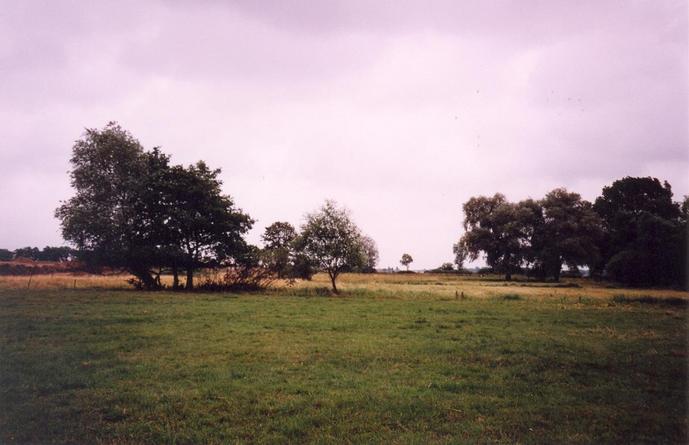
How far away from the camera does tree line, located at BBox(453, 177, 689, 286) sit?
63.2m

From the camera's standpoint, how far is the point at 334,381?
1058 cm

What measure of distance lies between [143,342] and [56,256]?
412ft

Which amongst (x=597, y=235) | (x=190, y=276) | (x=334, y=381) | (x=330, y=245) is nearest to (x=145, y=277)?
(x=190, y=276)

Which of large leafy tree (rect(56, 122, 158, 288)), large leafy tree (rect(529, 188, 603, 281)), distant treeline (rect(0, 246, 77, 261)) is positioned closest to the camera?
large leafy tree (rect(56, 122, 158, 288))

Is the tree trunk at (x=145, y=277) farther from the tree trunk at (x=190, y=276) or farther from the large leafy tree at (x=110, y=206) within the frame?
the tree trunk at (x=190, y=276)

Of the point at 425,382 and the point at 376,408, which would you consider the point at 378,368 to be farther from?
the point at 376,408

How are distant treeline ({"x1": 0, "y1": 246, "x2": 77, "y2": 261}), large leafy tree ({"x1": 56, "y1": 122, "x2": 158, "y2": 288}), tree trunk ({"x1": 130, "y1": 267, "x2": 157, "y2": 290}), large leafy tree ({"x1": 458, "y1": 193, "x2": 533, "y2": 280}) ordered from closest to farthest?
large leafy tree ({"x1": 56, "y1": 122, "x2": 158, "y2": 288})
tree trunk ({"x1": 130, "y1": 267, "x2": 157, "y2": 290})
large leafy tree ({"x1": 458, "y1": 193, "x2": 533, "y2": 280})
distant treeline ({"x1": 0, "y1": 246, "x2": 77, "y2": 261})

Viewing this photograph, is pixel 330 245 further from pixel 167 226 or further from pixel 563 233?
pixel 563 233

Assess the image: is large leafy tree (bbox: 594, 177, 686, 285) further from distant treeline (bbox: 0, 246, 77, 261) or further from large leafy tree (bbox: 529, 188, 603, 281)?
distant treeline (bbox: 0, 246, 77, 261)

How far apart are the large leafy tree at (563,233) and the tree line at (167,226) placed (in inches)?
1839

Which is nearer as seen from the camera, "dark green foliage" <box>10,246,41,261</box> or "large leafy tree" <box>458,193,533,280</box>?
"large leafy tree" <box>458,193,533,280</box>

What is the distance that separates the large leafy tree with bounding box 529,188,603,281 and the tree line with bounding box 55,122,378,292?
4670 cm

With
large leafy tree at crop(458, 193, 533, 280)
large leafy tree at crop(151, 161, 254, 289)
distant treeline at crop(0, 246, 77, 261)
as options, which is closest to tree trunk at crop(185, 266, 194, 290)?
large leafy tree at crop(151, 161, 254, 289)

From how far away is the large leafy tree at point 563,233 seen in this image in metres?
73.9
